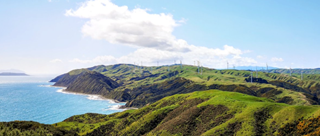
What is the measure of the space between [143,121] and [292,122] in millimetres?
67312

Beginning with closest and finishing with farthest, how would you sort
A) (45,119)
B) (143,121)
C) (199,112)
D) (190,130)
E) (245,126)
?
(245,126) → (190,130) → (199,112) → (143,121) → (45,119)

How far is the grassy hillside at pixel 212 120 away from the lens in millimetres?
73625

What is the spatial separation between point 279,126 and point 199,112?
35.3 meters

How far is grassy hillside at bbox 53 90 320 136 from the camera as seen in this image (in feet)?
242

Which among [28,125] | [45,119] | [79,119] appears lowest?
[45,119]

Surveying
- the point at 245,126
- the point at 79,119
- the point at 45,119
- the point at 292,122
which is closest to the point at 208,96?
the point at 245,126

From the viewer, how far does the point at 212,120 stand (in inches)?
3472

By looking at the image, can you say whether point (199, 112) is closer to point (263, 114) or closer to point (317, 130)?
point (263, 114)

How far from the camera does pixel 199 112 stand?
9831 cm

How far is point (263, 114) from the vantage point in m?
81.0

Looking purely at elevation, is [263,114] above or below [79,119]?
above

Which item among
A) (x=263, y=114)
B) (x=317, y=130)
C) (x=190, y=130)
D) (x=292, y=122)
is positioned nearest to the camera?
(x=317, y=130)

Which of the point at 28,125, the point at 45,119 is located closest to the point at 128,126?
the point at 28,125

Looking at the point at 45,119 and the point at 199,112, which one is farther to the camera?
the point at 45,119
